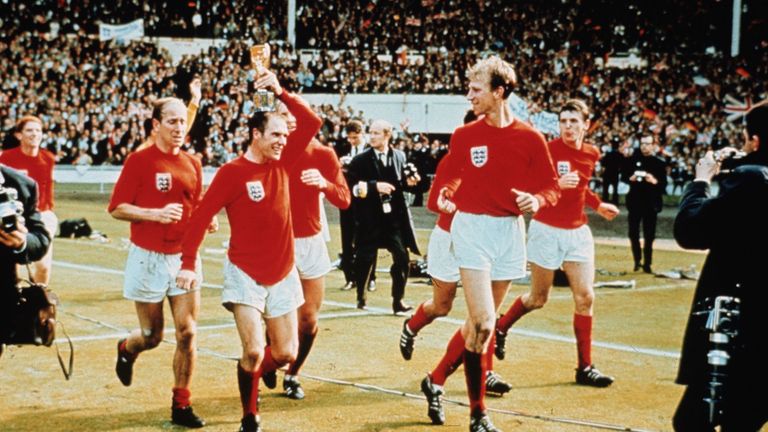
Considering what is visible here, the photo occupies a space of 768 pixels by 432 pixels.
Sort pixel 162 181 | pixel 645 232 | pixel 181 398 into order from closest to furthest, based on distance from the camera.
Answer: pixel 181 398 < pixel 162 181 < pixel 645 232

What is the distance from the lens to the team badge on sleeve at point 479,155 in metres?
6.94

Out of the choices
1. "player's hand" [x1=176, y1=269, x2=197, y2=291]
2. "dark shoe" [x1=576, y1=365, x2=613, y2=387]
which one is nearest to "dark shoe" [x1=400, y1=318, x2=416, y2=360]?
"dark shoe" [x1=576, y1=365, x2=613, y2=387]

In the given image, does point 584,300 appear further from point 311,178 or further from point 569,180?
point 311,178

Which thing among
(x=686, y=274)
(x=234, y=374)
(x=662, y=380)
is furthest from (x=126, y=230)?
(x=662, y=380)

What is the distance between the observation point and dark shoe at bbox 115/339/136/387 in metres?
7.70

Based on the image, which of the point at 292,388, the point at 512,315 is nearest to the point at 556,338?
the point at 512,315

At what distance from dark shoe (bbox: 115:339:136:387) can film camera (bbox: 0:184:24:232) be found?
2.98 meters

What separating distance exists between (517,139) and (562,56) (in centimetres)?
3447

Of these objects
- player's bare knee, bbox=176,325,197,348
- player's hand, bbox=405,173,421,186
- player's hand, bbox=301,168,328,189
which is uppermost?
player's hand, bbox=301,168,328,189

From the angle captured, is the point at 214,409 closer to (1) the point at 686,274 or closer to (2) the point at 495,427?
(2) the point at 495,427

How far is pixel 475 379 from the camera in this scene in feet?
22.2

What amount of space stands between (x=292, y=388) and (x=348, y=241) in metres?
6.67

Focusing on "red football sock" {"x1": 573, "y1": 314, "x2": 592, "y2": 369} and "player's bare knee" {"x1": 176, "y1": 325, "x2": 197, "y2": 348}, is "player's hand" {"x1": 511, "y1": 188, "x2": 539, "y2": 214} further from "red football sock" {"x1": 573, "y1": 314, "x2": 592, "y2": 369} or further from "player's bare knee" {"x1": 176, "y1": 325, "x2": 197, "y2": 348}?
"player's bare knee" {"x1": 176, "y1": 325, "x2": 197, "y2": 348}

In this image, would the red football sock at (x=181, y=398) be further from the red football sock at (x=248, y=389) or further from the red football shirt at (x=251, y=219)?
the red football shirt at (x=251, y=219)
